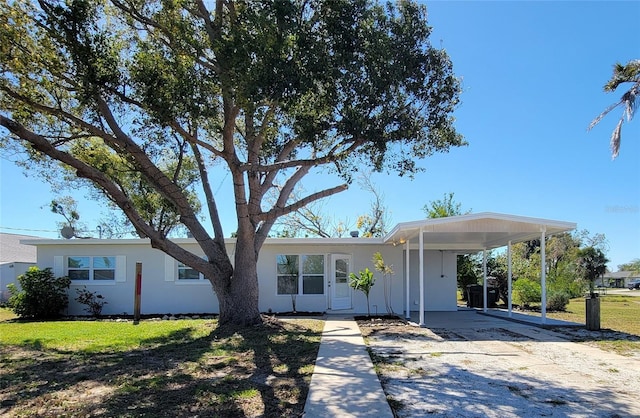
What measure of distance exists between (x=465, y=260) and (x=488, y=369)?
48.4ft

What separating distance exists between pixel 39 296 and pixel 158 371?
10.3 metres

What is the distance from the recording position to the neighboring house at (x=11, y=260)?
77.6 feet

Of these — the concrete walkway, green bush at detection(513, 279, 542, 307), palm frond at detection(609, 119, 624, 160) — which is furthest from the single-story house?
palm frond at detection(609, 119, 624, 160)

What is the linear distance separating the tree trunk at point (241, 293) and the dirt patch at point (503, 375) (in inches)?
124

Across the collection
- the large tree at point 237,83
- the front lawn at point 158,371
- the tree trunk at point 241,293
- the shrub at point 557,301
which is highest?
the large tree at point 237,83

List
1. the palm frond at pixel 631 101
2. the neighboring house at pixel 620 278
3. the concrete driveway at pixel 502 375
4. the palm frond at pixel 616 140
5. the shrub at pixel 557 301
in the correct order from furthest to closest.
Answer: the neighboring house at pixel 620 278
the palm frond at pixel 616 140
the shrub at pixel 557 301
the palm frond at pixel 631 101
the concrete driveway at pixel 502 375

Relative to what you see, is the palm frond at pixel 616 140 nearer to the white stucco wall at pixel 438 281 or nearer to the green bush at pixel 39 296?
the white stucco wall at pixel 438 281

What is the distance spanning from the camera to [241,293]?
11.3 meters

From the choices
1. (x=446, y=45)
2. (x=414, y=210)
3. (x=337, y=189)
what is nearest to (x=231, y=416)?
(x=337, y=189)

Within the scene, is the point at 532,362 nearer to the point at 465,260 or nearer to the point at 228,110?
the point at 228,110

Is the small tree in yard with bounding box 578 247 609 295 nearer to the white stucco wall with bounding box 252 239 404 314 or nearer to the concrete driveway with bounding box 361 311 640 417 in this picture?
the white stucco wall with bounding box 252 239 404 314

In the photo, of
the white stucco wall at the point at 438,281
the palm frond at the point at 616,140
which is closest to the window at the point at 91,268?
the white stucco wall at the point at 438,281

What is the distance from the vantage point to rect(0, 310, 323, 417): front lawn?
5250 mm

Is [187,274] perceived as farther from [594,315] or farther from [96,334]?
[594,315]
